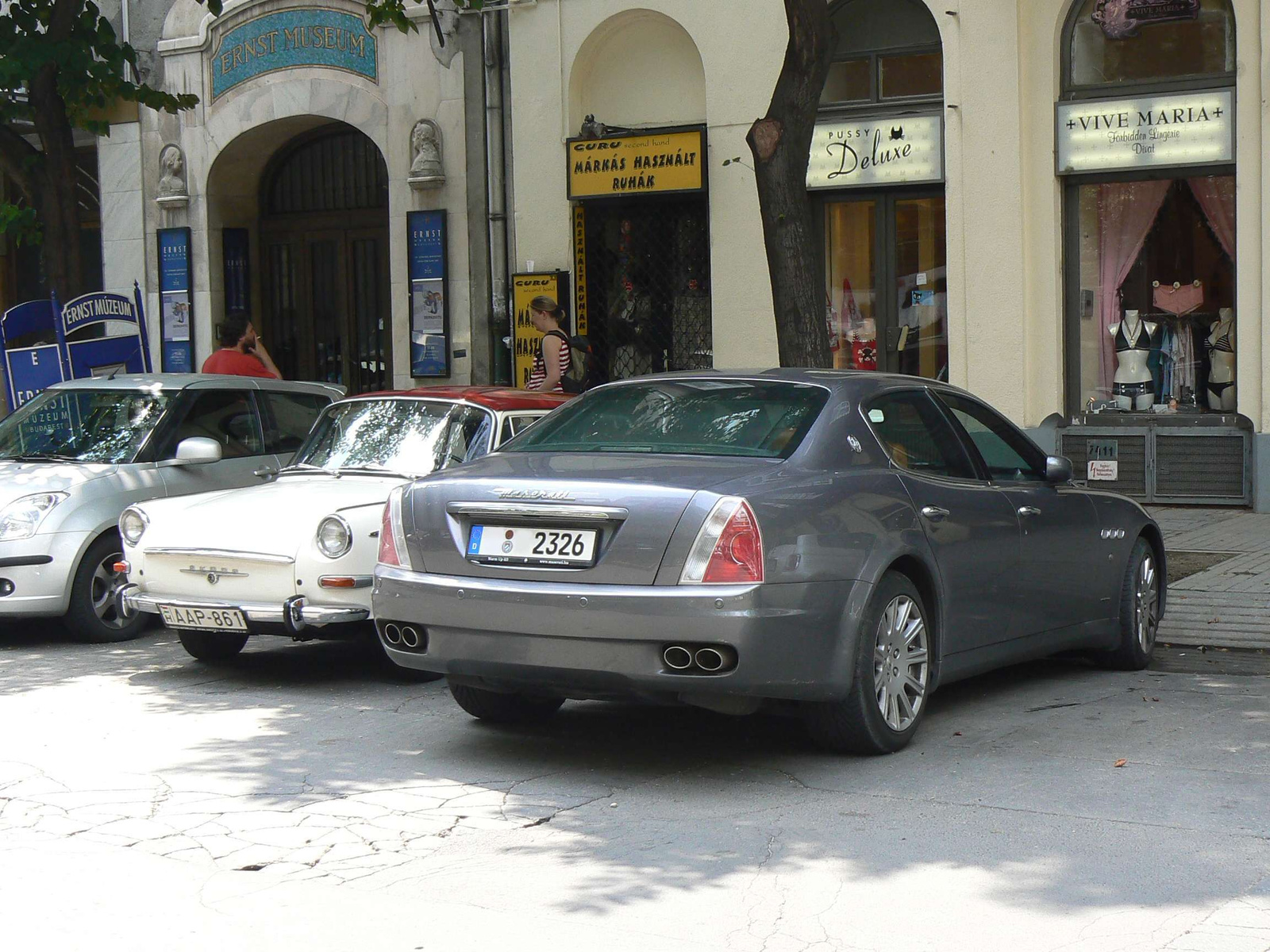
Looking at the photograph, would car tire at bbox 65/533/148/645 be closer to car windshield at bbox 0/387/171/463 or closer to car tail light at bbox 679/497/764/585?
car windshield at bbox 0/387/171/463

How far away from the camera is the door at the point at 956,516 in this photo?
6.63 meters

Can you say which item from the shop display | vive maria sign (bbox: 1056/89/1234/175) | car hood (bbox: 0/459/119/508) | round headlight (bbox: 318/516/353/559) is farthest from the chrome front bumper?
vive maria sign (bbox: 1056/89/1234/175)

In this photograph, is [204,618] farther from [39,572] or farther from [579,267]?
[579,267]

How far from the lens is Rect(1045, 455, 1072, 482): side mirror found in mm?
7523

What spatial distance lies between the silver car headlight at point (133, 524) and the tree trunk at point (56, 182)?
7759 mm

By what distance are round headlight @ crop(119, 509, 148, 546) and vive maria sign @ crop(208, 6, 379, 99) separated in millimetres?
11065

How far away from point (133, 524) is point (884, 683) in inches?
168

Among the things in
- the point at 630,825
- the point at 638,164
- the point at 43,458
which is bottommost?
the point at 630,825

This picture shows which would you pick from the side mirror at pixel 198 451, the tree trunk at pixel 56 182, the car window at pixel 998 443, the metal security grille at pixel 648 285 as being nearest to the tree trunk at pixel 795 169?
the car window at pixel 998 443

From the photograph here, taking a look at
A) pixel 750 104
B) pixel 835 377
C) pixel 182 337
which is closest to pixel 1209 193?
pixel 750 104

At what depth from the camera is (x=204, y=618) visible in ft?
26.2

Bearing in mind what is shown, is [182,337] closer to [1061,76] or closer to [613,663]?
[1061,76]

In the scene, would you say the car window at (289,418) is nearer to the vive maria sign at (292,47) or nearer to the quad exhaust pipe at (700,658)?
the quad exhaust pipe at (700,658)

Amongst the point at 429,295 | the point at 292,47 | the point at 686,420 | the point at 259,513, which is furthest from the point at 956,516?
the point at 292,47
